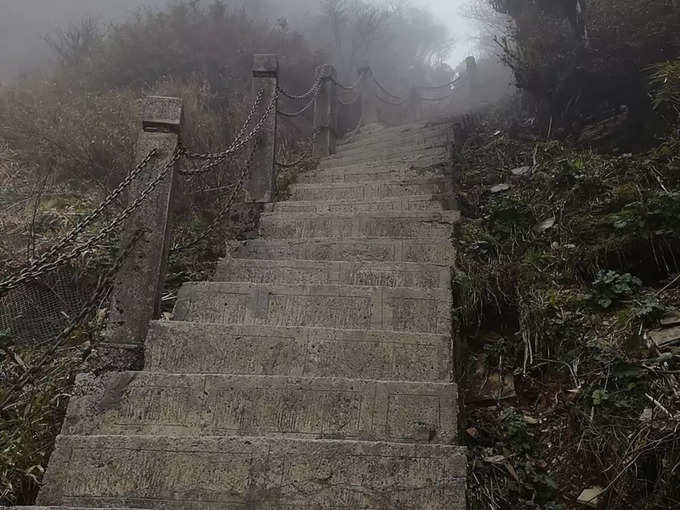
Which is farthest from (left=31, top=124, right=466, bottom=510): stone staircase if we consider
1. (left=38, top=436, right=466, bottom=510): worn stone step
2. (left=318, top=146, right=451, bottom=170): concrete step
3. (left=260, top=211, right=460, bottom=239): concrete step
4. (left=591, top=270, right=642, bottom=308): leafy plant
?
(left=318, top=146, right=451, bottom=170): concrete step

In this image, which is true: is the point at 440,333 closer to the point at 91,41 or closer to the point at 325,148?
the point at 325,148

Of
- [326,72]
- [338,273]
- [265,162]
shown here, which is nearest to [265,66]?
[265,162]

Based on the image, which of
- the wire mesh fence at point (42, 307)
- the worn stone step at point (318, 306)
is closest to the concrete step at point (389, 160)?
the worn stone step at point (318, 306)

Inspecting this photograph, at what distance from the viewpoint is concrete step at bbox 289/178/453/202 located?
17.7 feet

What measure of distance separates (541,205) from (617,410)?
2.26 metres

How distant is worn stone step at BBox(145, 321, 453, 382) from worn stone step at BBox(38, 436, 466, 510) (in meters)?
0.61

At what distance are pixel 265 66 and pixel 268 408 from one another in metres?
4.08

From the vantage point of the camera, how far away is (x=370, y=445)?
7.54ft

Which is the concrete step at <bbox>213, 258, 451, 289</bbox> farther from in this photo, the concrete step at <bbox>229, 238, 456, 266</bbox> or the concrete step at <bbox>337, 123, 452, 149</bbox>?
the concrete step at <bbox>337, 123, 452, 149</bbox>

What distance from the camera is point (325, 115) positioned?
26.9ft

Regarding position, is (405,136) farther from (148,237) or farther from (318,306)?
(148,237)

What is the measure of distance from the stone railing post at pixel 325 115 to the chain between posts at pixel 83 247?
4.97 meters

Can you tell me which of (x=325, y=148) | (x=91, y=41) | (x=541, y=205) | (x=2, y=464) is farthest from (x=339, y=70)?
(x=2, y=464)

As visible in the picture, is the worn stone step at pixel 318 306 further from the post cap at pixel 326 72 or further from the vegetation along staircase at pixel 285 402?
the post cap at pixel 326 72
